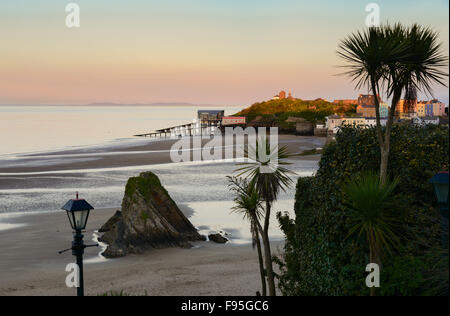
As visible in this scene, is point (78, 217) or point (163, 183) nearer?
point (78, 217)

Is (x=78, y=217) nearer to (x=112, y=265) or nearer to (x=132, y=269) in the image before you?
(x=132, y=269)

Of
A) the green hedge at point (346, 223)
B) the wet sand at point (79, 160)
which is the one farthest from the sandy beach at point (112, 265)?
the wet sand at point (79, 160)

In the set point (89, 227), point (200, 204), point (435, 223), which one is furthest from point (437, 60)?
point (200, 204)

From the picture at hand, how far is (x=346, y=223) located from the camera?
10.7 meters

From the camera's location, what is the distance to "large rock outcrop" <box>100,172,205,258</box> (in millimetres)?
22906

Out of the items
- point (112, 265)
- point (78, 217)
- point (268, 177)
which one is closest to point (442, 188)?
point (268, 177)

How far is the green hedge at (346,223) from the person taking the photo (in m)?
9.94

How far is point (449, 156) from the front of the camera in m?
10.9

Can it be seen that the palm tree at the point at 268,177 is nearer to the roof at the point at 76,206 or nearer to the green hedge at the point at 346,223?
the green hedge at the point at 346,223

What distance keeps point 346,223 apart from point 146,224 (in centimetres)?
1431

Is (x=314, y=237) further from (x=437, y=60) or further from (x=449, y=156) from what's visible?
(x=437, y=60)

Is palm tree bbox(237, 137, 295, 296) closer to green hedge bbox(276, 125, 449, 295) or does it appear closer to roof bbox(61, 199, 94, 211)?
green hedge bbox(276, 125, 449, 295)

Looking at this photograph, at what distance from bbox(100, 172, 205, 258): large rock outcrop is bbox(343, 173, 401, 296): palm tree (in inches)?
567
